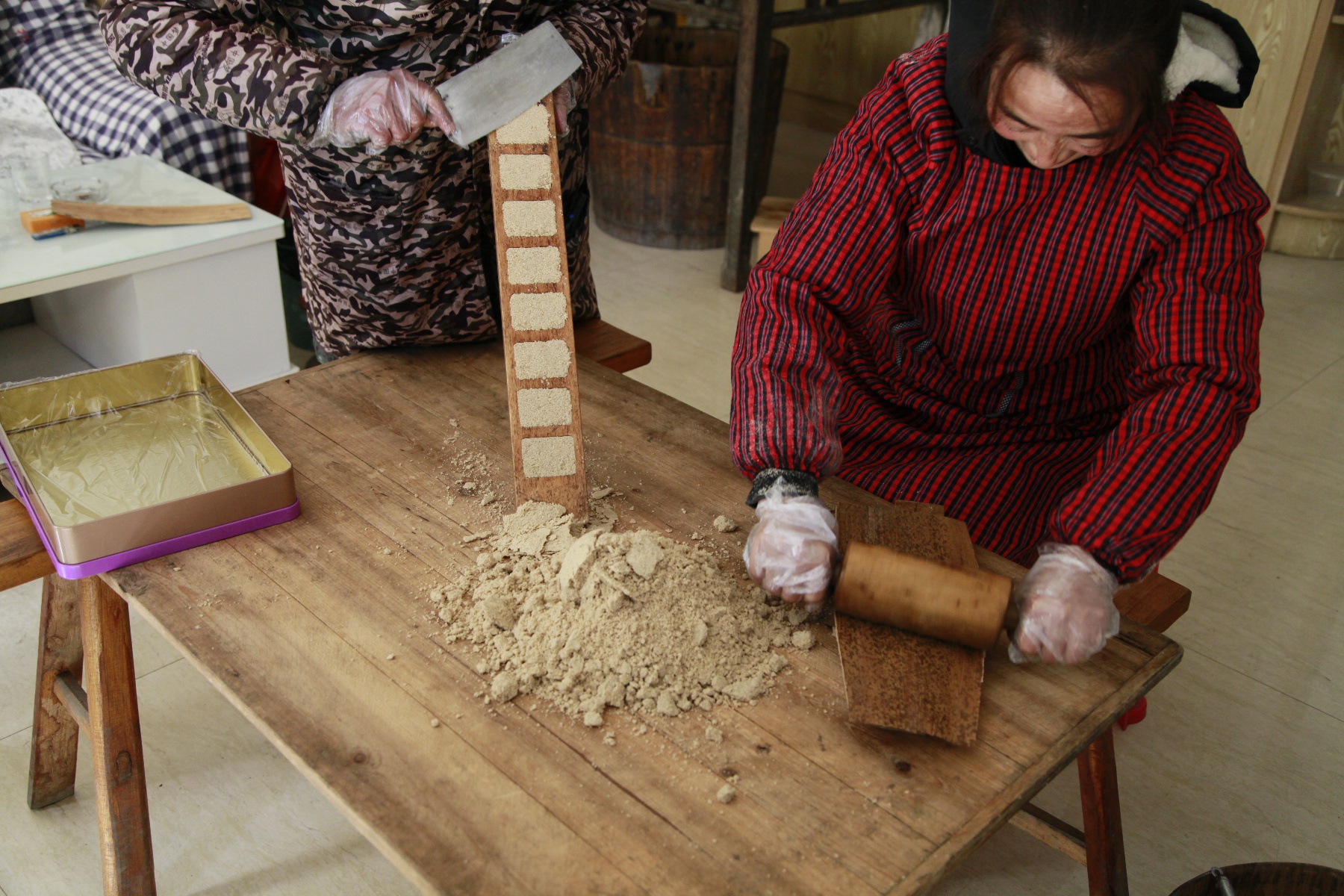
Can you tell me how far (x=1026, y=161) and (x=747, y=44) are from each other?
6.75 feet

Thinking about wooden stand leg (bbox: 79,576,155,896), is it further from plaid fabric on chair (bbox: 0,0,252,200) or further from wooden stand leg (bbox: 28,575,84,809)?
plaid fabric on chair (bbox: 0,0,252,200)

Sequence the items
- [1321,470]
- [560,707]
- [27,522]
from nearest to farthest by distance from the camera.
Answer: [560,707] < [27,522] < [1321,470]

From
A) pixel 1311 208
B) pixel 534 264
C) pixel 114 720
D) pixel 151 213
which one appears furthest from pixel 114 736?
pixel 1311 208

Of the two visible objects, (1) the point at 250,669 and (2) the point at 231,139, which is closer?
(1) the point at 250,669

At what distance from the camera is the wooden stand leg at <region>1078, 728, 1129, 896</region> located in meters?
1.25

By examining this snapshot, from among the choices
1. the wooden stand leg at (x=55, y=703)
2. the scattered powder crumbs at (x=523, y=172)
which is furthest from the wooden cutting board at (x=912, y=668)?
the wooden stand leg at (x=55, y=703)

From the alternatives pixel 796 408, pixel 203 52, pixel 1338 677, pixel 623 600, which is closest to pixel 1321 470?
pixel 1338 677

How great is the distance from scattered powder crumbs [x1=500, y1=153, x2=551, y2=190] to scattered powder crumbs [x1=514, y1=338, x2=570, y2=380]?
18 centimetres

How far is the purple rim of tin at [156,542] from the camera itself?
108cm

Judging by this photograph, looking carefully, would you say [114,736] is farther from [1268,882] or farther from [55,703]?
[1268,882]

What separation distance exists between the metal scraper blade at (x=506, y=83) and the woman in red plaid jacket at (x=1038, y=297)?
0.33 meters

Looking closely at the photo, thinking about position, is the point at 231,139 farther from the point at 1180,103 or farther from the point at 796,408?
the point at 1180,103

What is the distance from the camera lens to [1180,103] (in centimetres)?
119

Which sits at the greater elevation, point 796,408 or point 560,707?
point 796,408
